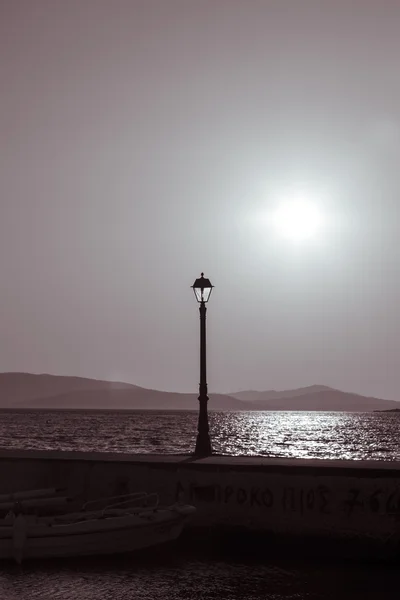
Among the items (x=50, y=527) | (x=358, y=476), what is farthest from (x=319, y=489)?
(x=50, y=527)

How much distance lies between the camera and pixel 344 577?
44.0 feet

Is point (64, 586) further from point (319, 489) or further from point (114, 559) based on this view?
point (319, 489)

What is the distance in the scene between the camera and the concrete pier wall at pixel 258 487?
46.2ft

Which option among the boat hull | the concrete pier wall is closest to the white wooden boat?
the boat hull

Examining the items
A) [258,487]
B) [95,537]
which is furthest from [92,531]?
[258,487]

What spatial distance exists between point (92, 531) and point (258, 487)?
339 centimetres

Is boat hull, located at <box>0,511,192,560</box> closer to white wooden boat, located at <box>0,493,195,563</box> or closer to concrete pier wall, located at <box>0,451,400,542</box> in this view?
white wooden boat, located at <box>0,493,195,563</box>

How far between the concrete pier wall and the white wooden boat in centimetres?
68

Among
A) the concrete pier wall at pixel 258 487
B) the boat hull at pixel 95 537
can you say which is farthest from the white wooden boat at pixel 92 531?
the concrete pier wall at pixel 258 487

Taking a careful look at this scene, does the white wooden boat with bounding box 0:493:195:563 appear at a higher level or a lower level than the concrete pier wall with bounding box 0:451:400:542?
lower

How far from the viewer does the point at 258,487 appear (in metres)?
14.9

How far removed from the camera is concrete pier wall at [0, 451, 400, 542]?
1408 centimetres

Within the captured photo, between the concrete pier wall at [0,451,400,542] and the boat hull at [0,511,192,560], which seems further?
the boat hull at [0,511,192,560]

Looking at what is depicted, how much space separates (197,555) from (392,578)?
387cm
